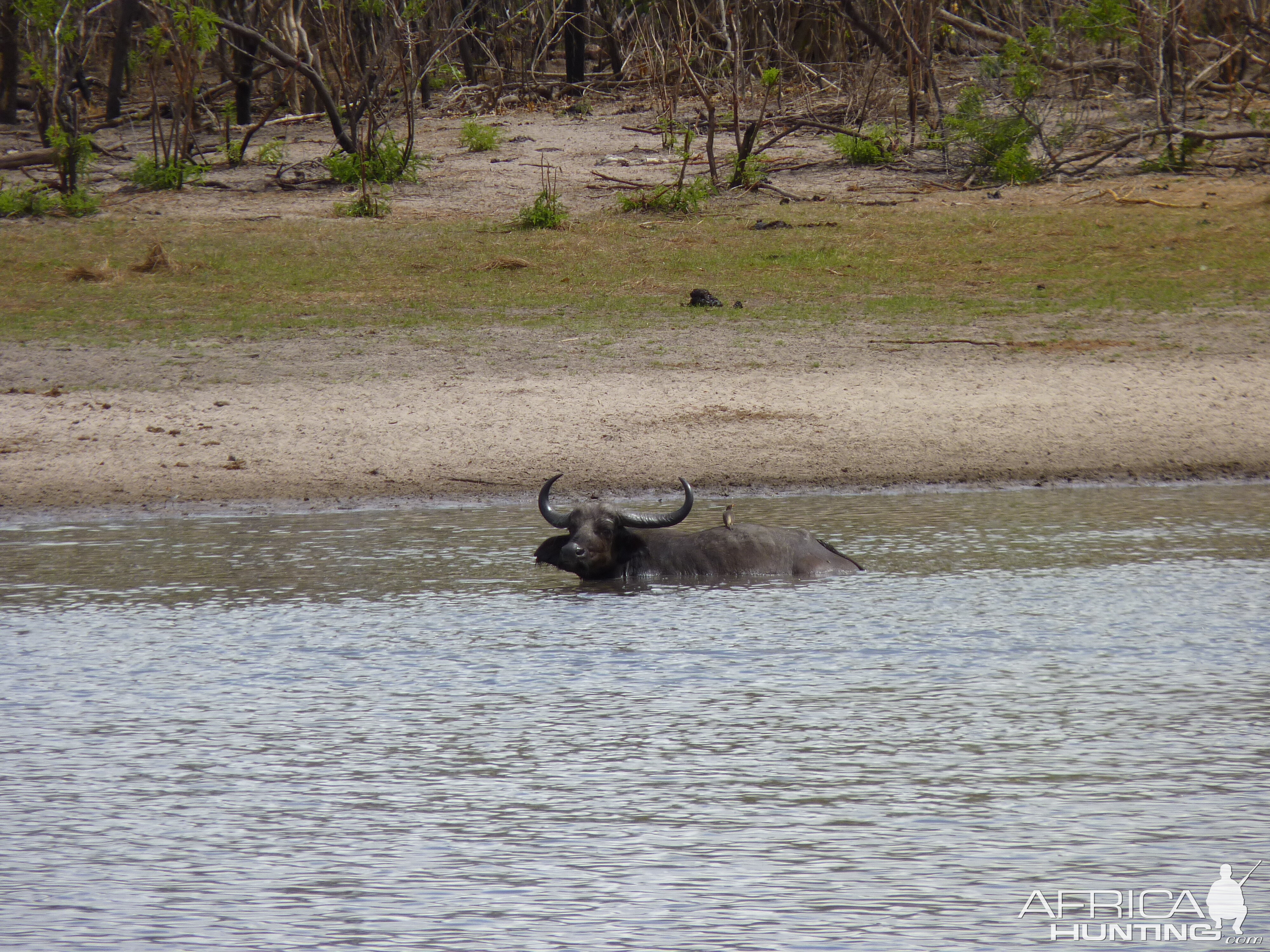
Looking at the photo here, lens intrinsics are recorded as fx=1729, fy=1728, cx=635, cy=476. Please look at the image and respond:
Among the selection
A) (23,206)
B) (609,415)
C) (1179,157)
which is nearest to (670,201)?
(1179,157)

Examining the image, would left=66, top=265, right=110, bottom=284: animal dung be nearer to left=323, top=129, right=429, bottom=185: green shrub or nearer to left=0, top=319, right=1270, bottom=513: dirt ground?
left=0, top=319, right=1270, bottom=513: dirt ground

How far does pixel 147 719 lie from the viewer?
577 centimetres

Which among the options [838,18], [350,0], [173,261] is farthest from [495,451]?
[838,18]

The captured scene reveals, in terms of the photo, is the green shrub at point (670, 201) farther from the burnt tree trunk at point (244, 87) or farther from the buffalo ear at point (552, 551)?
the buffalo ear at point (552, 551)

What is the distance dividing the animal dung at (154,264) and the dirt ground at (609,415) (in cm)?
301

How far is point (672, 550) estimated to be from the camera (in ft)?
26.4

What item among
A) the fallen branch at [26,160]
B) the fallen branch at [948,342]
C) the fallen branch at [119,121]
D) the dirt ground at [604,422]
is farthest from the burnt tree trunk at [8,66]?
the fallen branch at [948,342]

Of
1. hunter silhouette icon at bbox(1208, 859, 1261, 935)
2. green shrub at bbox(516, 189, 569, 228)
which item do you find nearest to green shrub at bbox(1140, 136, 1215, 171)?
green shrub at bbox(516, 189, 569, 228)

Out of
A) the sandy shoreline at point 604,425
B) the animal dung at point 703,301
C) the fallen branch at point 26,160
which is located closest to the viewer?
the sandy shoreline at point 604,425

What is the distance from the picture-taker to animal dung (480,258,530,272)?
53.2ft

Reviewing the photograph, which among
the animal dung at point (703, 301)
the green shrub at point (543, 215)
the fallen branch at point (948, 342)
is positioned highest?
the green shrub at point (543, 215)

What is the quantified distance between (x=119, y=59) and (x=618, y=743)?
25009 mm

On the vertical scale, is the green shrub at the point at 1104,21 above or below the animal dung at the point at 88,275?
above

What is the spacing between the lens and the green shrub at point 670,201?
18.8m
